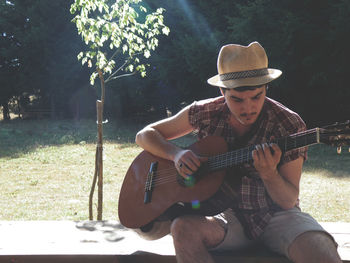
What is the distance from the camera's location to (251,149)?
6.49 ft

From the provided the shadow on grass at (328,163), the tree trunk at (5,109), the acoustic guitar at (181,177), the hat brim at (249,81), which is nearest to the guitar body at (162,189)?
the acoustic guitar at (181,177)

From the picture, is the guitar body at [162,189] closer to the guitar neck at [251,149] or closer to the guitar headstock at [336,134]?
the guitar neck at [251,149]

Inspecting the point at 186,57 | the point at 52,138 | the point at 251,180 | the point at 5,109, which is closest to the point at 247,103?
the point at 251,180

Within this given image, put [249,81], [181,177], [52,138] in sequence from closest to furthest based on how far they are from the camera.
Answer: [249,81]
[181,177]
[52,138]

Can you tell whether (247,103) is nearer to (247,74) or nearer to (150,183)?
(247,74)

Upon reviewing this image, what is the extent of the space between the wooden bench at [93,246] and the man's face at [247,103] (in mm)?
712

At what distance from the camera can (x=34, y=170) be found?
7.55 metres

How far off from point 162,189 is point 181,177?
0.13 metres

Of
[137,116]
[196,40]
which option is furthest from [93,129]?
[196,40]

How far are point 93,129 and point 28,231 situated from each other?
39.6ft

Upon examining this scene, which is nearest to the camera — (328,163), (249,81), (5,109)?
(249,81)

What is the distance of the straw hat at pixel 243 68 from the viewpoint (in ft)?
6.89

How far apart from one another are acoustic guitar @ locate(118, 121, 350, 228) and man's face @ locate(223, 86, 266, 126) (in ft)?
0.59

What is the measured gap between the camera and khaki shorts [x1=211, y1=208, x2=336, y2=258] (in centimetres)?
198
